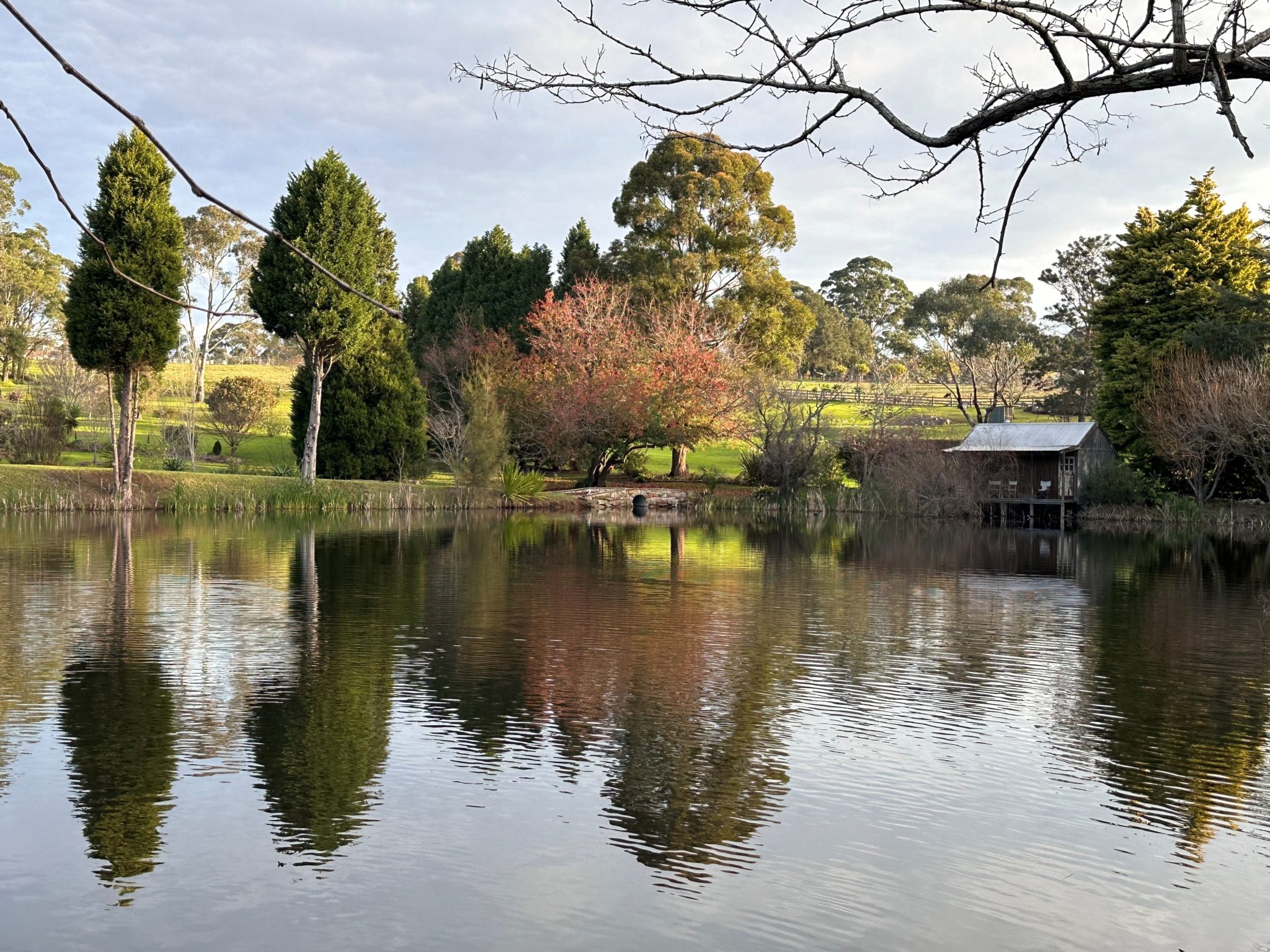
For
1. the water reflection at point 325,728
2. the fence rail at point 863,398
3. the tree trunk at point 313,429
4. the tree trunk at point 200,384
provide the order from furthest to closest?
the fence rail at point 863,398
the tree trunk at point 200,384
the tree trunk at point 313,429
the water reflection at point 325,728

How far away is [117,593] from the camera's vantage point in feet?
47.8

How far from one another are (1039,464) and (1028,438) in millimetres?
1012

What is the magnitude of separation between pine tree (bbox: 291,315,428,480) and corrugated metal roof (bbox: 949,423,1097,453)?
1938 cm

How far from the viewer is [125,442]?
30.7 metres

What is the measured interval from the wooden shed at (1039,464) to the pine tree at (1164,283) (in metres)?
1.83

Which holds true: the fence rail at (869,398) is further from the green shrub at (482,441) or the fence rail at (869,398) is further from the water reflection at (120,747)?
the water reflection at (120,747)

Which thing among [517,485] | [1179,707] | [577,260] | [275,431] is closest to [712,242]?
[577,260]

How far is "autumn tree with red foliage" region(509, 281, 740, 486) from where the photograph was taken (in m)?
41.1

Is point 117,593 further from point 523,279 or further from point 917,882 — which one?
point 523,279

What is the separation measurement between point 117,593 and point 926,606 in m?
10.2

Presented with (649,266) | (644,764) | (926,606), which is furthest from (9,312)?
(644,764)

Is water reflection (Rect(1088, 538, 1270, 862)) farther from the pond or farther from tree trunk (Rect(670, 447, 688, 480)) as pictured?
tree trunk (Rect(670, 447, 688, 480))

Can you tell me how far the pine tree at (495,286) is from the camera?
54094 mm

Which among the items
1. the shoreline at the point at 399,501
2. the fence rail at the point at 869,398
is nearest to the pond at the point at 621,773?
the shoreline at the point at 399,501
